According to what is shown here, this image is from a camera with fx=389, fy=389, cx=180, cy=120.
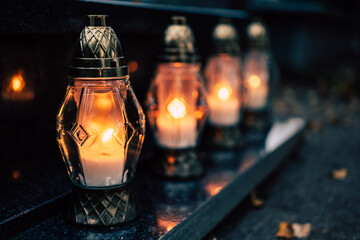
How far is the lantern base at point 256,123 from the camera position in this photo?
2917 millimetres

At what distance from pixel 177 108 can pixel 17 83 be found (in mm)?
757

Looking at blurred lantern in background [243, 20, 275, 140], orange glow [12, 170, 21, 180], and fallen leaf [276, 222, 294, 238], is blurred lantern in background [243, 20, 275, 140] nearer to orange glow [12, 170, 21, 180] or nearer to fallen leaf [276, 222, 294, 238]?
fallen leaf [276, 222, 294, 238]

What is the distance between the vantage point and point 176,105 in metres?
1.93

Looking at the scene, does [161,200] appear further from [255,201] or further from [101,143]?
[255,201]

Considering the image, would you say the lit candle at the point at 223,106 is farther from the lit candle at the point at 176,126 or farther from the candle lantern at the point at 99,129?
the candle lantern at the point at 99,129

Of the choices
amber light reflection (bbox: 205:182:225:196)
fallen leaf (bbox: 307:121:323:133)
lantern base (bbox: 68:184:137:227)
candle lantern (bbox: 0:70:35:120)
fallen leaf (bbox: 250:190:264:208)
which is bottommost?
fallen leaf (bbox: 250:190:264:208)

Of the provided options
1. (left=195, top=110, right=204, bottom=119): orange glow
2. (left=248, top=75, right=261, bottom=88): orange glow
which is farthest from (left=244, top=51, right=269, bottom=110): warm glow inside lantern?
(left=195, top=110, right=204, bottom=119): orange glow

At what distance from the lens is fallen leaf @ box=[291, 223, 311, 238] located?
1904 millimetres

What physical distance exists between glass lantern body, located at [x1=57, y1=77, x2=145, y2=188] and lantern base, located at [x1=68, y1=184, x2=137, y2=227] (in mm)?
30

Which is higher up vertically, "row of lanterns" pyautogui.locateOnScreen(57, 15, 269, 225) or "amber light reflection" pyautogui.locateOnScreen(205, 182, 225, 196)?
"row of lanterns" pyautogui.locateOnScreen(57, 15, 269, 225)

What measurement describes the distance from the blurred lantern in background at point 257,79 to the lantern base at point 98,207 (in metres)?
1.58

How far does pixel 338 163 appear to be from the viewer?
9.87 feet

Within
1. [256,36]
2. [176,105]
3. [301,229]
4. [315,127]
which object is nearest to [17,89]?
[176,105]

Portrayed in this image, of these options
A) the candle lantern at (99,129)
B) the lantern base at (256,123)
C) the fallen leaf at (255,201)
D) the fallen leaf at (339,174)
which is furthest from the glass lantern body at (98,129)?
the fallen leaf at (339,174)
